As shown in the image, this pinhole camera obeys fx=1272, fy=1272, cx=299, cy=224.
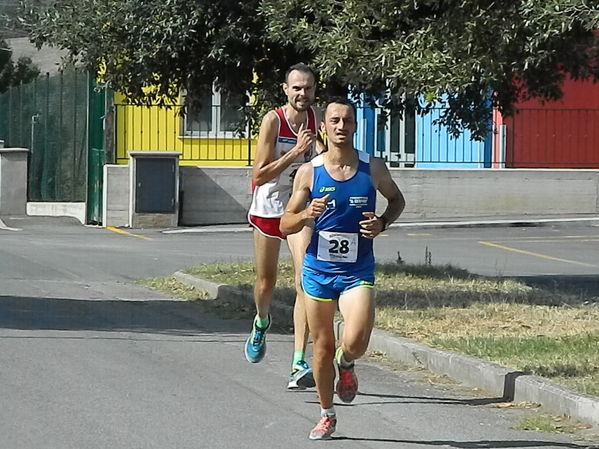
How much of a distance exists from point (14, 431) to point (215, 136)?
70.2 feet

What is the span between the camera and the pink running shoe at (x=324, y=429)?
6.82 m

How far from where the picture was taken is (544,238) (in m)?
22.9

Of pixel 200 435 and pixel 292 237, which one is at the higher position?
pixel 292 237

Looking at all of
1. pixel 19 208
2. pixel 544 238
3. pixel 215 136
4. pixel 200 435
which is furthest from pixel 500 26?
pixel 19 208

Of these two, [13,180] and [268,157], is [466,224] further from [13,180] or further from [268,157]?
[268,157]

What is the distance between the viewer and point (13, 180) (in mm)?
29094

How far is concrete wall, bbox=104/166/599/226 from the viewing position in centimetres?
2564

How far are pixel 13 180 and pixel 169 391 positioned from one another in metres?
21.7

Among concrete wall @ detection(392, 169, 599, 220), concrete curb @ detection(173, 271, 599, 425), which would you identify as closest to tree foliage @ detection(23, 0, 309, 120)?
concrete curb @ detection(173, 271, 599, 425)

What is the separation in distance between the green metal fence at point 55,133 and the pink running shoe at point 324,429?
20.5 metres

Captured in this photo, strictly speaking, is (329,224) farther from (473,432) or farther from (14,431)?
(14,431)

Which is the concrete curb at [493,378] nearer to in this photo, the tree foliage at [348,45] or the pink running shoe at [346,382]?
the pink running shoe at [346,382]

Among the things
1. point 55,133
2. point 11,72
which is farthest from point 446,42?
point 11,72

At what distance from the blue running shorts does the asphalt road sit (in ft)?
2.60
